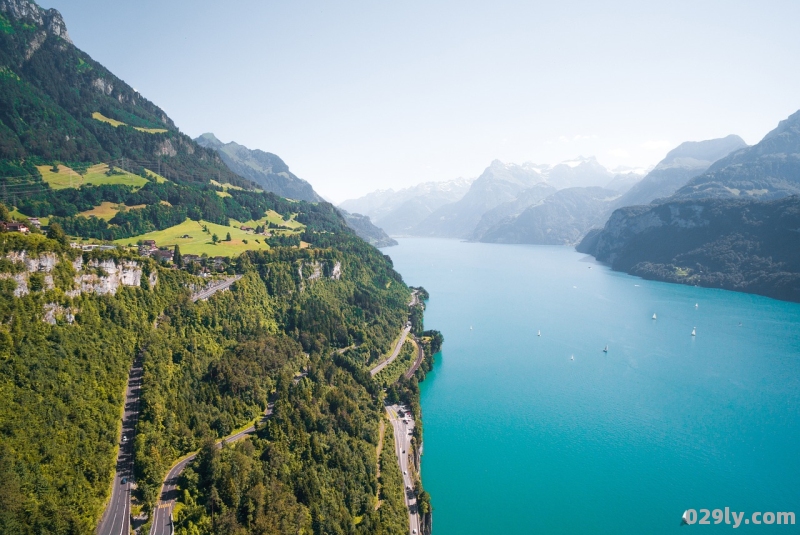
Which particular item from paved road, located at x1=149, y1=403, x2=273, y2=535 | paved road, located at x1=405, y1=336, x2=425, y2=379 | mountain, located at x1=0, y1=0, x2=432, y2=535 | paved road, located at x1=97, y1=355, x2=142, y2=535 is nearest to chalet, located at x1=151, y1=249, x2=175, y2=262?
mountain, located at x1=0, y1=0, x2=432, y2=535

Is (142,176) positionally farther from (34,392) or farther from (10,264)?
(34,392)

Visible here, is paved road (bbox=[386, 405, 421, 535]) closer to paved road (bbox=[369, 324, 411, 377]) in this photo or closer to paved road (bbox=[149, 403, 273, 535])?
paved road (bbox=[369, 324, 411, 377])

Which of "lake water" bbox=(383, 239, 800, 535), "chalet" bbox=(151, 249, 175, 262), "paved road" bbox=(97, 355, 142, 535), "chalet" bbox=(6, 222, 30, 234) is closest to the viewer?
"paved road" bbox=(97, 355, 142, 535)

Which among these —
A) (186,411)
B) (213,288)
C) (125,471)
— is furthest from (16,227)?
(125,471)

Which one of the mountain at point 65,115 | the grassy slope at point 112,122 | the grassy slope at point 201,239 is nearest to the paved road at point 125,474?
the grassy slope at point 201,239

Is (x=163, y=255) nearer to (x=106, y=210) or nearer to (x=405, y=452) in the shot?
(x=106, y=210)

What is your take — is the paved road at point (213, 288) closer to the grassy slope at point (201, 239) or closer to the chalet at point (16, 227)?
the grassy slope at point (201, 239)
